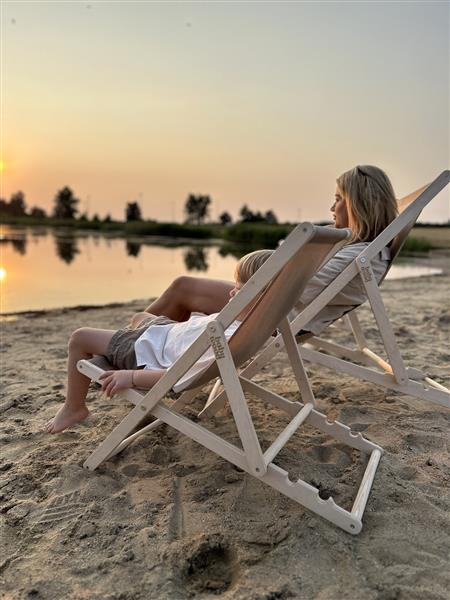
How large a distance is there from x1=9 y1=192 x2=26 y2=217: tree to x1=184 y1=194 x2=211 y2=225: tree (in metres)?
29.8

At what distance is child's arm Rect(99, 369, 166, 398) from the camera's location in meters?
2.39

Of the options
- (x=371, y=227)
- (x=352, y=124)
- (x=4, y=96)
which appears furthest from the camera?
(x=4, y=96)

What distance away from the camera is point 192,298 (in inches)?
139

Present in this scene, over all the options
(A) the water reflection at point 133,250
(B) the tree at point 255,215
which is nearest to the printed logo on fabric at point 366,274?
(A) the water reflection at point 133,250

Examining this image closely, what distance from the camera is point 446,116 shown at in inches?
556

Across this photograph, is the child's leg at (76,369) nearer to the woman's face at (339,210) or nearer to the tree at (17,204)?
the woman's face at (339,210)

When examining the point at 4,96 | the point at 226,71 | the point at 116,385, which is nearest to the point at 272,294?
the point at 116,385

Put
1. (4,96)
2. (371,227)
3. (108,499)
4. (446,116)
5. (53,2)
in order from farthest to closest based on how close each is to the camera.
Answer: (4,96) < (446,116) < (53,2) < (371,227) < (108,499)

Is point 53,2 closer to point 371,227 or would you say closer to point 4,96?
point 4,96

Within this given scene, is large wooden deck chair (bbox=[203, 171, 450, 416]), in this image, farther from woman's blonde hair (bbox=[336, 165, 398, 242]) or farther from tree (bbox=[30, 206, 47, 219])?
tree (bbox=[30, 206, 47, 219])

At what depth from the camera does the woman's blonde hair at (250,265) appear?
257 centimetres

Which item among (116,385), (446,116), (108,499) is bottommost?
(108,499)

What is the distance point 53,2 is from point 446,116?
1023 cm

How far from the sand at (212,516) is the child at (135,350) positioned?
0.30m
